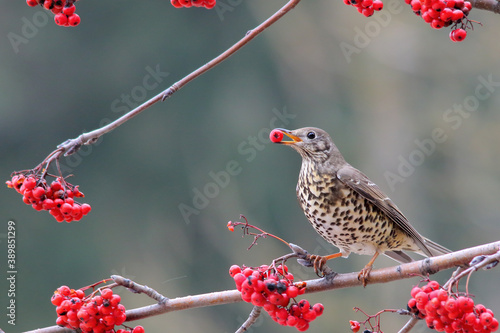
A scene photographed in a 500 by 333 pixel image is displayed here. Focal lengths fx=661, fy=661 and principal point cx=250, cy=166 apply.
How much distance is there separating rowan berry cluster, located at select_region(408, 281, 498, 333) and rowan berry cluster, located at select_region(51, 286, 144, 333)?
89 centimetres

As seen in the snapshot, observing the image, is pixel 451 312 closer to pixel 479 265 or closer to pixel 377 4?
pixel 479 265

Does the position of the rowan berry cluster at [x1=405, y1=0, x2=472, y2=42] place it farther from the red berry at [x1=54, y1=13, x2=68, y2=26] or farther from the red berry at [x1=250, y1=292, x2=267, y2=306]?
the red berry at [x1=54, y1=13, x2=68, y2=26]

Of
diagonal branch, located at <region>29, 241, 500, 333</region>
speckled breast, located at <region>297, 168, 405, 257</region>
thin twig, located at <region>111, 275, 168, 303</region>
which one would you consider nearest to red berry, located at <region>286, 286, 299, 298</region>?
diagonal branch, located at <region>29, 241, 500, 333</region>

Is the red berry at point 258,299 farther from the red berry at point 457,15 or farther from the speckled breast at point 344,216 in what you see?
the speckled breast at point 344,216

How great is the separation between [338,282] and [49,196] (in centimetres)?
104

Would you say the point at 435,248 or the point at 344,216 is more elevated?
the point at 344,216

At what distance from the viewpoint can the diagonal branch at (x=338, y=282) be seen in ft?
6.82

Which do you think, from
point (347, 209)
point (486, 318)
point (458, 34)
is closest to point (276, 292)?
point (486, 318)

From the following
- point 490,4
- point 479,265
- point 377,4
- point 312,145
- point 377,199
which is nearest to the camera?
point 479,265

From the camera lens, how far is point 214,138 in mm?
11688

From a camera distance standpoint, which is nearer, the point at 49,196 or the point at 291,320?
the point at 291,320

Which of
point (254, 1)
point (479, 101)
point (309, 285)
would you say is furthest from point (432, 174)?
point (309, 285)

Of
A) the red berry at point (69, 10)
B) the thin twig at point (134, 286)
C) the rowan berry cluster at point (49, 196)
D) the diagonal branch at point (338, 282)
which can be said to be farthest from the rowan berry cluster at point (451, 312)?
the red berry at point (69, 10)

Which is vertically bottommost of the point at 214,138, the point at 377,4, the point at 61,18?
the point at 214,138
